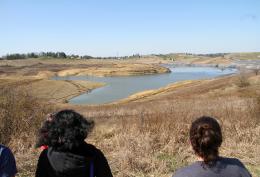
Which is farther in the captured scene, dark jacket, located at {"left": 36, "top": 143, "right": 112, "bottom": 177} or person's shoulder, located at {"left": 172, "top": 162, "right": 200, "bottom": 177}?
dark jacket, located at {"left": 36, "top": 143, "right": 112, "bottom": 177}

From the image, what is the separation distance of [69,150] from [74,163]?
0.33 ft

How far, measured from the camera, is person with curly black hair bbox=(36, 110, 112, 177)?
3.17m

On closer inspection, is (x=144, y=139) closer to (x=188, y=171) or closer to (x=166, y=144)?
(x=166, y=144)

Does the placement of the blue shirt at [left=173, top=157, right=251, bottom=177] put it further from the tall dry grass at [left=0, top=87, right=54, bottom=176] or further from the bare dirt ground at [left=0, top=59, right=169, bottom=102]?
the bare dirt ground at [left=0, top=59, right=169, bottom=102]

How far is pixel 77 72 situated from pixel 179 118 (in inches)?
4473

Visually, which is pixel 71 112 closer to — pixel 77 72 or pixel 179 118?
pixel 179 118

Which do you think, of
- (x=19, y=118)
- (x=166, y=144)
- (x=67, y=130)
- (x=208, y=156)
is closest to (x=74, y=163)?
(x=67, y=130)

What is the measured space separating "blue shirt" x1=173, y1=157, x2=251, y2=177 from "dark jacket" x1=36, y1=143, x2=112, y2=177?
24.1 inches

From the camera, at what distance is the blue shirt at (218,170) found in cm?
301

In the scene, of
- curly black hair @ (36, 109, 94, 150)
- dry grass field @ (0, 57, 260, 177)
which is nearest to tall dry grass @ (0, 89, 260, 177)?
dry grass field @ (0, 57, 260, 177)

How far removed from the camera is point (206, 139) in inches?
118

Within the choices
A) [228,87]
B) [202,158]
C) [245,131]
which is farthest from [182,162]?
[228,87]

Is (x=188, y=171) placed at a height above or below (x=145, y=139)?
above

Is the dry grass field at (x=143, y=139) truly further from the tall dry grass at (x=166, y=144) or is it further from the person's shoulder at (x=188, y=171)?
the person's shoulder at (x=188, y=171)
